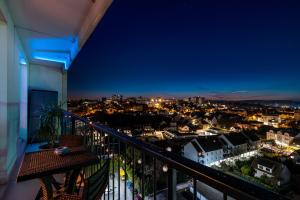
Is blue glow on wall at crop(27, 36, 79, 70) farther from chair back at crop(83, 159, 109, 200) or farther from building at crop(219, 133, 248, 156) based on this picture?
building at crop(219, 133, 248, 156)

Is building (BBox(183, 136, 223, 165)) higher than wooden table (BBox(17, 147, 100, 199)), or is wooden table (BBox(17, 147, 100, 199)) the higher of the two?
wooden table (BBox(17, 147, 100, 199))

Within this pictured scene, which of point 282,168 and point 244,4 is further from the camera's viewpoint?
point 244,4

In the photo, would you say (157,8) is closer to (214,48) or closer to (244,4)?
(244,4)

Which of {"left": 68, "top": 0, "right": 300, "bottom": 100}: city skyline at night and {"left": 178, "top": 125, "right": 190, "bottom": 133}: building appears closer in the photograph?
{"left": 68, "top": 0, "right": 300, "bottom": 100}: city skyline at night

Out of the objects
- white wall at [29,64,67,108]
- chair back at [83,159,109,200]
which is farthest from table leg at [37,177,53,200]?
white wall at [29,64,67,108]

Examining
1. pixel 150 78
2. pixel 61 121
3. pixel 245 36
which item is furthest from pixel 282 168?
pixel 150 78

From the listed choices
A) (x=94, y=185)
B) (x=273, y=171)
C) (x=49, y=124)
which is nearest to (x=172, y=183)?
(x=94, y=185)

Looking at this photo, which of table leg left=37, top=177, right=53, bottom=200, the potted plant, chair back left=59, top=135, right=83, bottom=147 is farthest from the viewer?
the potted plant

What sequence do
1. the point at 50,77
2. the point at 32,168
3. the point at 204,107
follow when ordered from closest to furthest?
the point at 32,168
the point at 50,77
the point at 204,107
